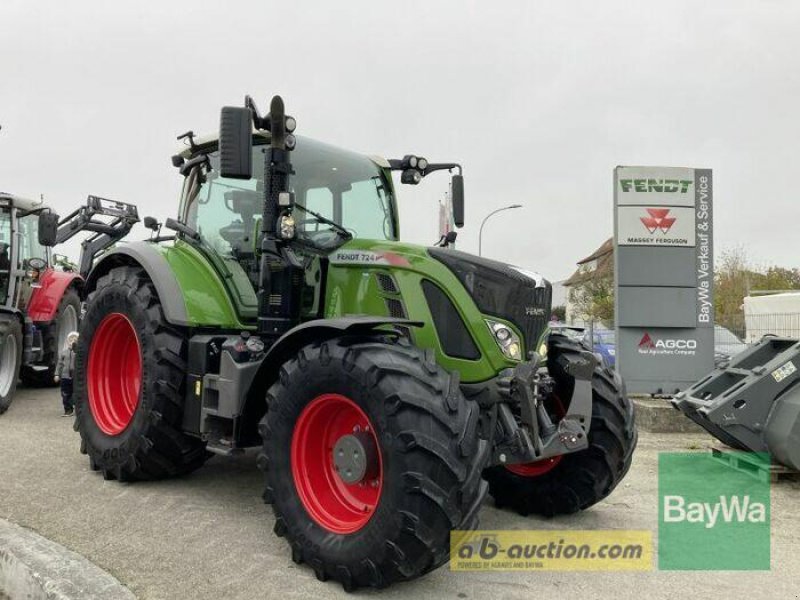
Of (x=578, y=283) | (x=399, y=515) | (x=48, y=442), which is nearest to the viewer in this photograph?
(x=399, y=515)

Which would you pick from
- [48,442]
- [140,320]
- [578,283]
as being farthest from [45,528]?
[578,283]

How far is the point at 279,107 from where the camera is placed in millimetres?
4188

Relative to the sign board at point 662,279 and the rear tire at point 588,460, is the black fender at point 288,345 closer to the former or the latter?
the rear tire at point 588,460

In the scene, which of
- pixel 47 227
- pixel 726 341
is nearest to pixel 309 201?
pixel 47 227

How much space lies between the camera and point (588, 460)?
4.38m

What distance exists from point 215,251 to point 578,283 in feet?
149

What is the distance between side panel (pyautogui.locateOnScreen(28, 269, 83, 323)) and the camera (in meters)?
9.74

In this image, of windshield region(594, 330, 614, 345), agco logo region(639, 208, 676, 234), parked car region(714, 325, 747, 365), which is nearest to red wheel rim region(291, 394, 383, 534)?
agco logo region(639, 208, 676, 234)

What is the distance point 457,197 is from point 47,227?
6.15m

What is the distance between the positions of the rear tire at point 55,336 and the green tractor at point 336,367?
4.81m

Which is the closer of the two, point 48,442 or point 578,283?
point 48,442

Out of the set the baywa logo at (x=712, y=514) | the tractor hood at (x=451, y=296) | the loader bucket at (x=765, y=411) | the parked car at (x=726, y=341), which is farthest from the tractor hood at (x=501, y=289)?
the parked car at (x=726, y=341)

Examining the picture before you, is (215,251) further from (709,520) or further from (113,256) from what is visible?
(709,520)

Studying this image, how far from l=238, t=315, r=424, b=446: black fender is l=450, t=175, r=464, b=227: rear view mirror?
1.77 metres
